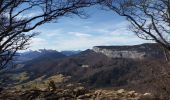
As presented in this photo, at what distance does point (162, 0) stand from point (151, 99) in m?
4.77

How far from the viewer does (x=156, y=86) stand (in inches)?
733

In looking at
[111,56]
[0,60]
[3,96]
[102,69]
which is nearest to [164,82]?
[3,96]

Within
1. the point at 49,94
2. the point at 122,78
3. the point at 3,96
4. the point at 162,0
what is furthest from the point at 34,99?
the point at 122,78

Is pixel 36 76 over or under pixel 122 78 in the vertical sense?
under

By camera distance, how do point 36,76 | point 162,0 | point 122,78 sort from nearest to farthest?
1. point 162,0
2. point 122,78
3. point 36,76

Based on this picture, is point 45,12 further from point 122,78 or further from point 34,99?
point 122,78

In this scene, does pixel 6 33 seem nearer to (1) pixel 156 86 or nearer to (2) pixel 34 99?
(2) pixel 34 99

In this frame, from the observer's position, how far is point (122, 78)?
137375mm

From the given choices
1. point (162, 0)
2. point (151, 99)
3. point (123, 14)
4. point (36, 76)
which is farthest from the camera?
point (36, 76)

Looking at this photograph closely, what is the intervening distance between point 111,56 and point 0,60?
181 m

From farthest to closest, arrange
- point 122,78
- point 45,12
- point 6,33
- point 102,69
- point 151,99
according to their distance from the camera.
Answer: point 102,69 < point 122,78 < point 151,99 < point 45,12 < point 6,33

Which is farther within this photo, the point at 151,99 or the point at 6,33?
the point at 151,99

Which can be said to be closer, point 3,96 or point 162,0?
point 162,0

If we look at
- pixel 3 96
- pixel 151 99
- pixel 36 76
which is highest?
pixel 151 99
